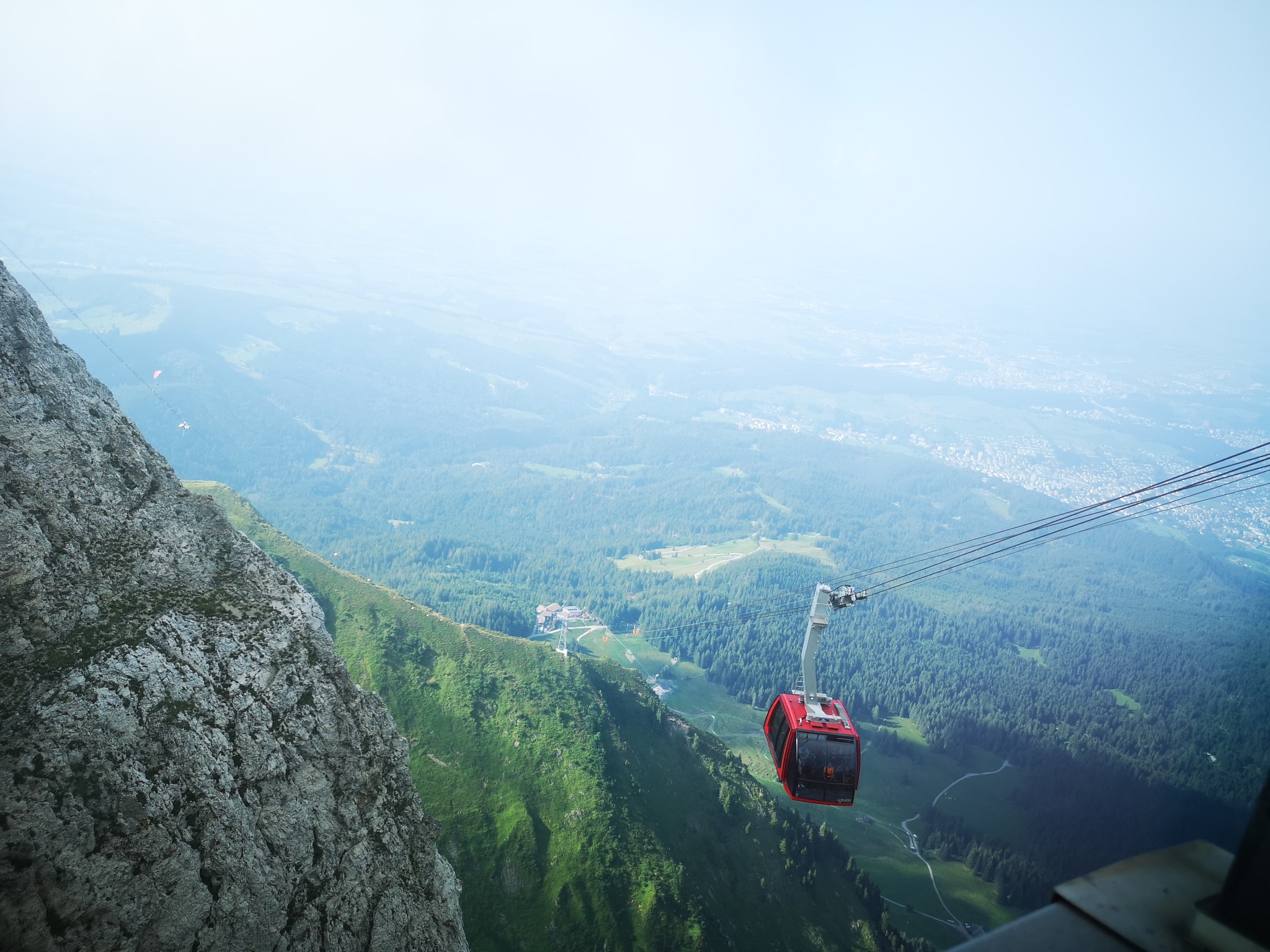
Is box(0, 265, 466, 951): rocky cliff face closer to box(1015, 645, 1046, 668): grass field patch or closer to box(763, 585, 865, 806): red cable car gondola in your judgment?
box(763, 585, 865, 806): red cable car gondola

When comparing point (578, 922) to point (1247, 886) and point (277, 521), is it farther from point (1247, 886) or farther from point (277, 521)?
point (277, 521)

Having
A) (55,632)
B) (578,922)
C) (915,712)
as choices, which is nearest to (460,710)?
(578,922)

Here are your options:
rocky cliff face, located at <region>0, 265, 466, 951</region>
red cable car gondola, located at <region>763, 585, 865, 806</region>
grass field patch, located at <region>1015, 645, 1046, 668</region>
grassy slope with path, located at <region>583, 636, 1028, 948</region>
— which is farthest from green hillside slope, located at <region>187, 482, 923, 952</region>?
grass field patch, located at <region>1015, 645, 1046, 668</region>

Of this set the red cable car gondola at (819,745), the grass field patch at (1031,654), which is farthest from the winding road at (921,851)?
the red cable car gondola at (819,745)

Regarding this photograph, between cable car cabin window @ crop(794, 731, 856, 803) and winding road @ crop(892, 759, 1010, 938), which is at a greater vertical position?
A: cable car cabin window @ crop(794, 731, 856, 803)

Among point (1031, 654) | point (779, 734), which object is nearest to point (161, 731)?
point (779, 734)

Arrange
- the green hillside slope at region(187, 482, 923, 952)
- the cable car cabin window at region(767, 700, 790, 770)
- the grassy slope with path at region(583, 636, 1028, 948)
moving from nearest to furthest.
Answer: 1. the cable car cabin window at region(767, 700, 790, 770)
2. the green hillside slope at region(187, 482, 923, 952)
3. the grassy slope with path at region(583, 636, 1028, 948)

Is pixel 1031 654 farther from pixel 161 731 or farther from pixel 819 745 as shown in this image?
pixel 161 731

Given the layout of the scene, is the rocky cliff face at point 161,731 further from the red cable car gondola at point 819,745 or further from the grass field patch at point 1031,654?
the grass field patch at point 1031,654
